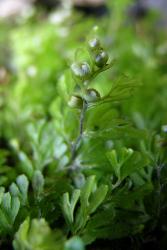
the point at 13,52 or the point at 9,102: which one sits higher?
the point at 9,102

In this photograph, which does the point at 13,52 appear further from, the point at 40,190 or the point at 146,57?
the point at 40,190

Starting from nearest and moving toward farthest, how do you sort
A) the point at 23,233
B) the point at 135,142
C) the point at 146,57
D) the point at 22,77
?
the point at 23,233 < the point at 135,142 < the point at 22,77 < the point at 146,57

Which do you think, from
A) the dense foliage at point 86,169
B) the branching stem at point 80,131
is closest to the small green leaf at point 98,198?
the dense foliage at point 86,169

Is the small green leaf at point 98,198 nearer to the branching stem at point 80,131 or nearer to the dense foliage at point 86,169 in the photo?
the dense foliage at point 86,169

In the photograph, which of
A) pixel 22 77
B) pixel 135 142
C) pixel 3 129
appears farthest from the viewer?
pixel 22 77

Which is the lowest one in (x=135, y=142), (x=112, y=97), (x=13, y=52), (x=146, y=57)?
(x=146, y=57)

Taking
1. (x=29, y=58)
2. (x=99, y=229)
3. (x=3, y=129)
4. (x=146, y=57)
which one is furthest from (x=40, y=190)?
(x=146, y=57)

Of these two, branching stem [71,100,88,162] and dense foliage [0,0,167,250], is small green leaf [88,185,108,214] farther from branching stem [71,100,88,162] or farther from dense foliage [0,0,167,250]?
branching stem [71,100,88,162]

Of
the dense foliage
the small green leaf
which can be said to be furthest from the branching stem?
the small green leaf

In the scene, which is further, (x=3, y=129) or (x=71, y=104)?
(x=3, y=129)

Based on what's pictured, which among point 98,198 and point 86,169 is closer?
point 98,198
